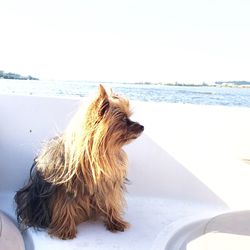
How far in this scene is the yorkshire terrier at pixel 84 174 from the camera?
1.38m

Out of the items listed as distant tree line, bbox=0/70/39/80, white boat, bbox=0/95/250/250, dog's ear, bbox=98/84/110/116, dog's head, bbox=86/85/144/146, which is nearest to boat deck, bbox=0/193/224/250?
Result: white boat, bbox=0/95/250/250

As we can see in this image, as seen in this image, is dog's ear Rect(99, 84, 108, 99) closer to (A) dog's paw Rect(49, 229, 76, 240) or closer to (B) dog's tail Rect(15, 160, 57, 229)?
(B) dog's tail Rect(15, 160, 57, 229)

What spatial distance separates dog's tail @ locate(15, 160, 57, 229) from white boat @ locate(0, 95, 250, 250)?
228 millimetres

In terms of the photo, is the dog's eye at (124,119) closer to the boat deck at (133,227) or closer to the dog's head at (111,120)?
the dog's head at (111,120)

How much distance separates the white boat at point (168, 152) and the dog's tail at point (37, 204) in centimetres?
23

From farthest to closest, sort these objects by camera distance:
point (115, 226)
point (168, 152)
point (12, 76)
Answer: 1. point (12, 76)
2. point (168, 152)
3. point (115, 226)

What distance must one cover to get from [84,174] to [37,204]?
331 millimetres

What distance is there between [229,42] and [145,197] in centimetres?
1039

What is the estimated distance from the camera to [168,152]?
6.59ft

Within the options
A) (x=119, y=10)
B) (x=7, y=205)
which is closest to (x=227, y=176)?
(x=7, y=205)

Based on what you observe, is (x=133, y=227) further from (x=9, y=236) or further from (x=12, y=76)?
(x=12, y=76)

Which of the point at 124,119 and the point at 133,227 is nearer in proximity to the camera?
the point at 124,119

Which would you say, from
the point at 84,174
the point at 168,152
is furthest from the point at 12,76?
the point at 84,174

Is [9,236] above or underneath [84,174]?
underneath
